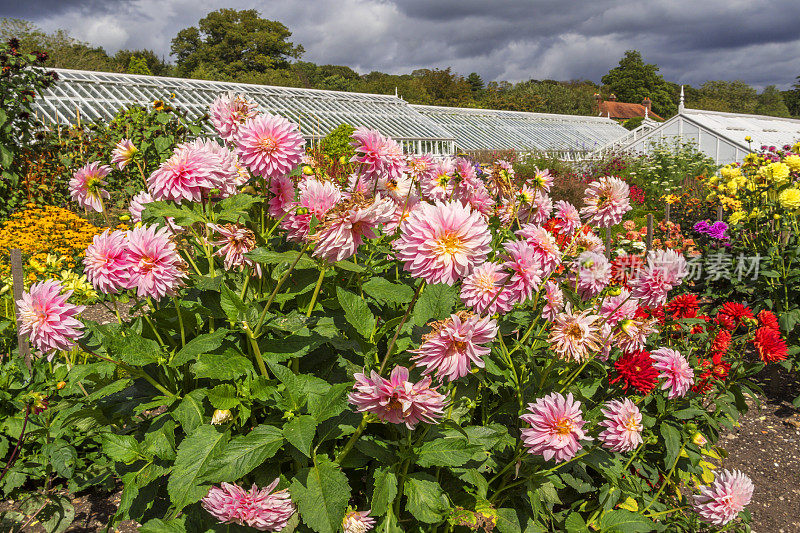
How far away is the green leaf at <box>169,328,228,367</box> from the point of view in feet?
4.50

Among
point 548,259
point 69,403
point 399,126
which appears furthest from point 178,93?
point 548,259

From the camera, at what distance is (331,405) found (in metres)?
1.26

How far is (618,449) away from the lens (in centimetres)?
169

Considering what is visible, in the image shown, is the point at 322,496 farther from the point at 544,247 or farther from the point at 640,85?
the point at 640,85

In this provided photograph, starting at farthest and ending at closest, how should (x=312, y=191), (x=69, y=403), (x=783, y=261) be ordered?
(x=783, y=261)
(x=69, y=403)
(x=312, y=191)

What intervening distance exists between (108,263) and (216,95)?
13471mm

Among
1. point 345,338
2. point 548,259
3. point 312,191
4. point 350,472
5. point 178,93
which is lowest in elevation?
point 350,472

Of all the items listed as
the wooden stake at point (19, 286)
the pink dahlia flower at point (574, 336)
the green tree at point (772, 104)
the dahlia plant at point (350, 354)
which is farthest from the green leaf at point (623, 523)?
the green tree at point (772, 104)

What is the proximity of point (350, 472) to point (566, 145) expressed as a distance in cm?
2137

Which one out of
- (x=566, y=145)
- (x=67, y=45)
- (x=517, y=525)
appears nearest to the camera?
(x=517, y=525)

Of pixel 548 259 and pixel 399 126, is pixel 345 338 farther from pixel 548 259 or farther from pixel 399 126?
pixel 399 126

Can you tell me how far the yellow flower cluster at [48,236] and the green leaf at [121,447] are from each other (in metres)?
3.45

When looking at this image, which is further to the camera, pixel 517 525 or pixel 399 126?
pixel 399 126

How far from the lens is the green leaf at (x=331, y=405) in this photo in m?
1.24
